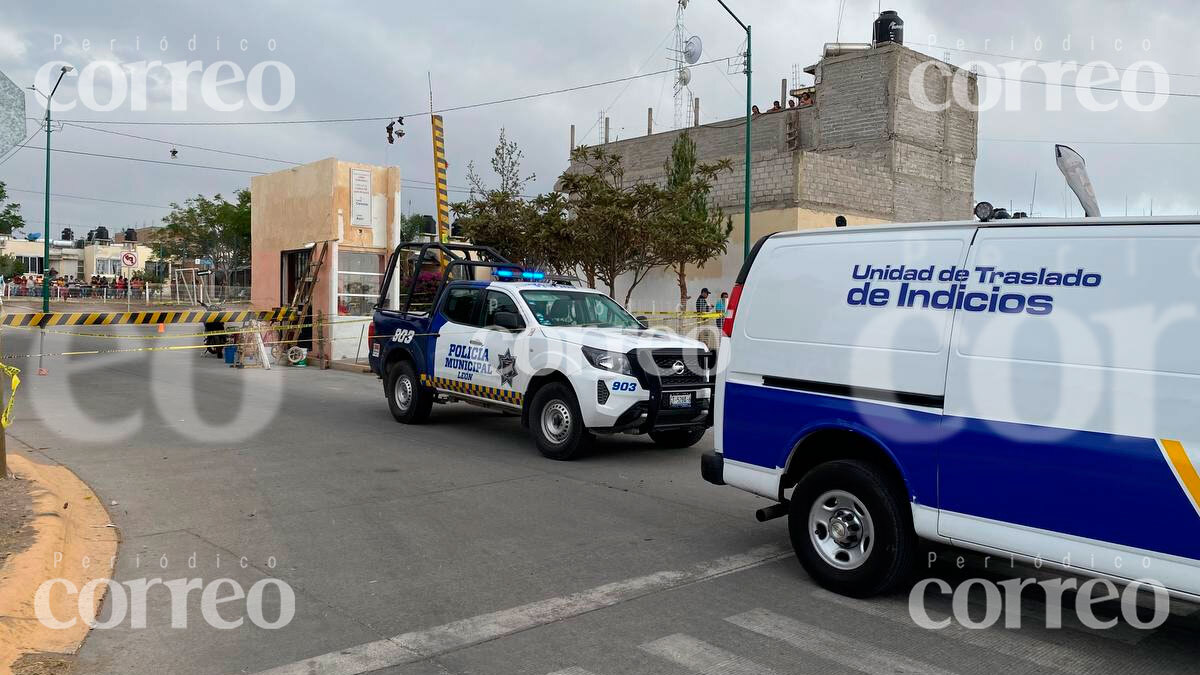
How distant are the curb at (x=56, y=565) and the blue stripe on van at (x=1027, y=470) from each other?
418 centimetres

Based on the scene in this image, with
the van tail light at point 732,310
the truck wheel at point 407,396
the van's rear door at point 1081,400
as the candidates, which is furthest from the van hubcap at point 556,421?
the van's rear door at point 1081,400

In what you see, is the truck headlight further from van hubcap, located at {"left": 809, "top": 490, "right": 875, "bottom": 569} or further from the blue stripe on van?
van hubcap, located at {"left": 809, "top": 490, "right": 875, "bottom": 569}

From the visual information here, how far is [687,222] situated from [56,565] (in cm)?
2090

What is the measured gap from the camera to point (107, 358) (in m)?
23.0

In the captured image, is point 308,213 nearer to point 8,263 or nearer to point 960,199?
point 960,199

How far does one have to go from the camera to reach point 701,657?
4609 mm

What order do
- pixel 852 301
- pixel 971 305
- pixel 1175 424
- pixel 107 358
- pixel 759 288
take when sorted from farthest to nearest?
pixel 107 358
pixel 759 288
pixel 852 301
pixel 971 305
pixel 1175 424

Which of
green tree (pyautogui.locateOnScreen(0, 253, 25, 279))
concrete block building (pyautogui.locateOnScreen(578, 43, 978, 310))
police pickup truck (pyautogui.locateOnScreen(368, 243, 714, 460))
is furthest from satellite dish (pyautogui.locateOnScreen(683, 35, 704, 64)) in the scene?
green tree (pyautogui.locateOnScreen(0, 253, 25, 279))

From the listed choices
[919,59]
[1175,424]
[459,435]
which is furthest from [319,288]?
[919,59]

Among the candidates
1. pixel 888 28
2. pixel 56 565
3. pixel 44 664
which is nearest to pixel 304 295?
pixel 56 565

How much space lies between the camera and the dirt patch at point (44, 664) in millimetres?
4316

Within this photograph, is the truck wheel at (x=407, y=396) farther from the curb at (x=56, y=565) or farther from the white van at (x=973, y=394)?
the white van at (x=973, y=394)

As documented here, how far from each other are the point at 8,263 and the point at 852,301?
103 meters

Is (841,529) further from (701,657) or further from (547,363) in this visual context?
Answer: (547,363)
